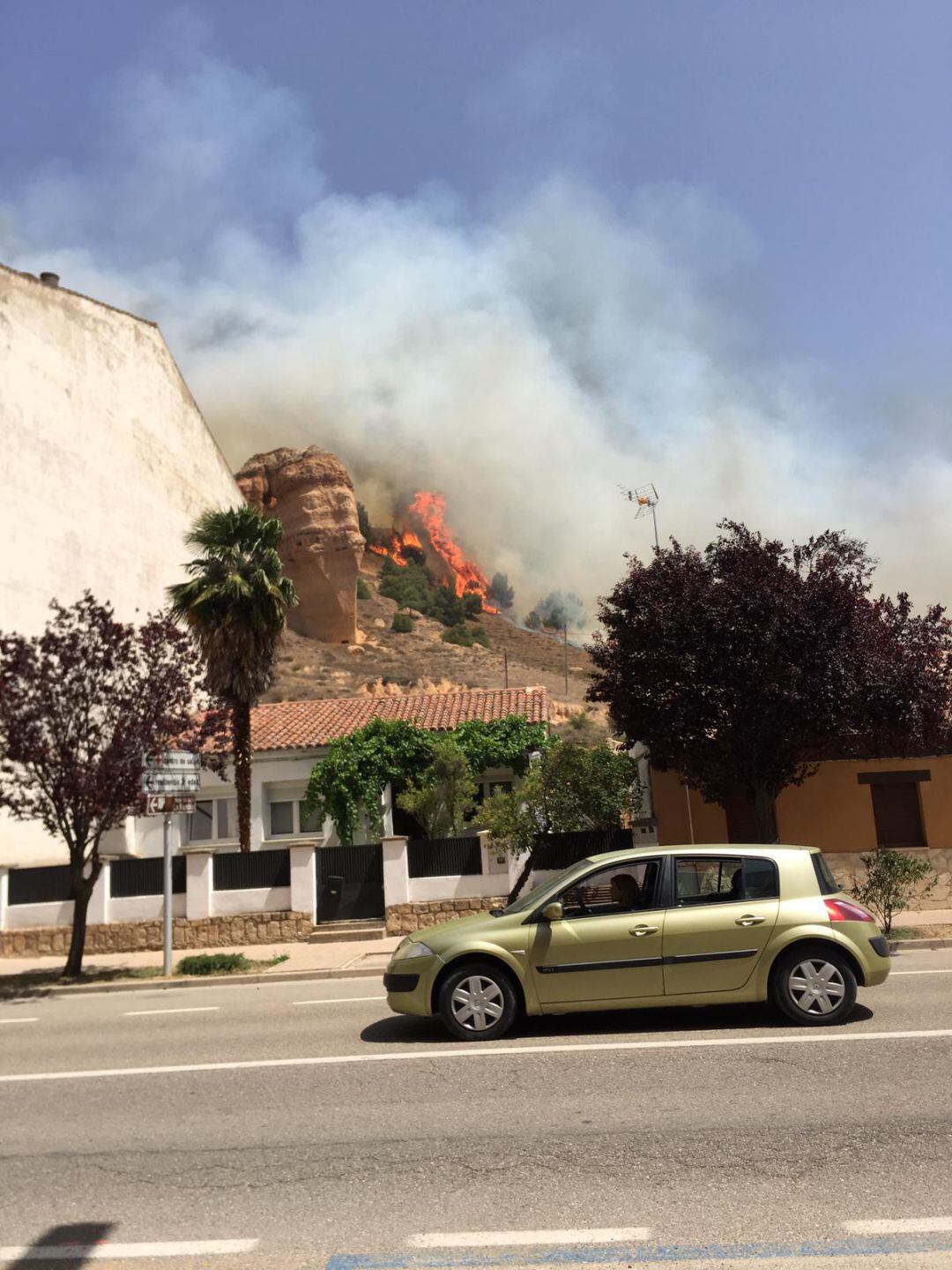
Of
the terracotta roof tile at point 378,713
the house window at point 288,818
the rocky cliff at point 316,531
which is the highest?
the rocky cliff at point 316,531

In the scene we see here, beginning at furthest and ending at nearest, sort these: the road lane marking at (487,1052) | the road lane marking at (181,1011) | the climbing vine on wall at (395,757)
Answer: the climbing vine on wall at (395,757) < the road lane marking at (181,1011) < the road lane marking at (487,1052)

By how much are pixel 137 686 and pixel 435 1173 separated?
39.1 feet

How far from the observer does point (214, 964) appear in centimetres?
1495

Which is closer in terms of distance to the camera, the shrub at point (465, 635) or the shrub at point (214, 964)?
the shrub at point (214, 964)

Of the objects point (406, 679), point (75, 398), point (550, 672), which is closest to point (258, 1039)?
point (75, 398)

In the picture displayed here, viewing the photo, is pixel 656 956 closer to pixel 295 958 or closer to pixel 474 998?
pixel 474 998

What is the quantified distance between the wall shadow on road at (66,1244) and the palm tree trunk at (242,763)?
53.9 ft

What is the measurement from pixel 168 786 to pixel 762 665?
9.88m

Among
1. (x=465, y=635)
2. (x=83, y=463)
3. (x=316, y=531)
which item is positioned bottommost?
(x=83, y=463)

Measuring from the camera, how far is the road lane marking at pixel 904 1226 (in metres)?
4.17

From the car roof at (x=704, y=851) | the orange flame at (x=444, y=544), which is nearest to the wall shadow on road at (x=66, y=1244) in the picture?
the car roof at (x=704, y=851)

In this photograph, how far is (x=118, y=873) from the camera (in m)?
18.9

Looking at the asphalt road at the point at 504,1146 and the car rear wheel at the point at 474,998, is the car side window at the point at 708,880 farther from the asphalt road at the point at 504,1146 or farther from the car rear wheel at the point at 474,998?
the car rear wheel at the point at 474,998

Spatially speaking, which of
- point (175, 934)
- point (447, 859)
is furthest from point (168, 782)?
point (447, 859)
